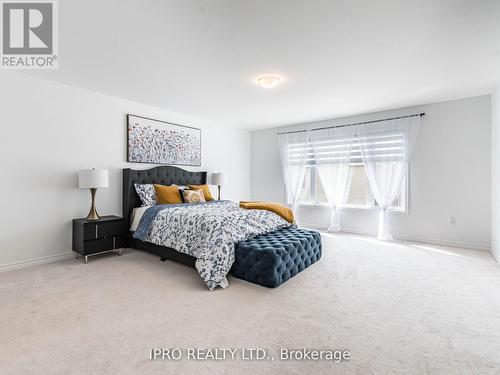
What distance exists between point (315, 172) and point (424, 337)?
14.4 feet

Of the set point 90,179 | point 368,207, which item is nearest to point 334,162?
point 368,207

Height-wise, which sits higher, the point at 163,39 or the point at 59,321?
the point at 163,39

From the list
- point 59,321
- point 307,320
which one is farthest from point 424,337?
point 59,321

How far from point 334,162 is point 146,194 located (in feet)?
12.9

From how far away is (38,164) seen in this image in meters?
3.34

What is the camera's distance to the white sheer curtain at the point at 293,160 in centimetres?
594

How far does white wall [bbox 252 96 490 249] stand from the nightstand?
4699 millimetres

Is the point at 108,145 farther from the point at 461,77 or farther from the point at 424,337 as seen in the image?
the point at 461,77

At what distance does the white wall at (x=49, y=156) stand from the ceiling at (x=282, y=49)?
0.29 m

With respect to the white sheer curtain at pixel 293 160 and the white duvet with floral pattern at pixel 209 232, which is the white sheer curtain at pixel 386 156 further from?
the white duvet with floral pattern at pixel 209 232

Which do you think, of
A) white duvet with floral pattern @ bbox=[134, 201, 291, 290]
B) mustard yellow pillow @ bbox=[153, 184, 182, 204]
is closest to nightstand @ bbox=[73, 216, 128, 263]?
white duvet with floral pattern @ bbox=[134, 201, 291, 290]

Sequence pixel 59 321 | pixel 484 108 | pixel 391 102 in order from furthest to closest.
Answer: pixel 391 102 → pixel 484 108 → pixel 59 321

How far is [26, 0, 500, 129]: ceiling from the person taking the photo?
201 cm

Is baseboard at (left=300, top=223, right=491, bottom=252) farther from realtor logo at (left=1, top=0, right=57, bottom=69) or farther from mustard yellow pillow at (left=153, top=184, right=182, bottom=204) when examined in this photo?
realtor logo at (left=1, top=0, right=57, bottom=69)
